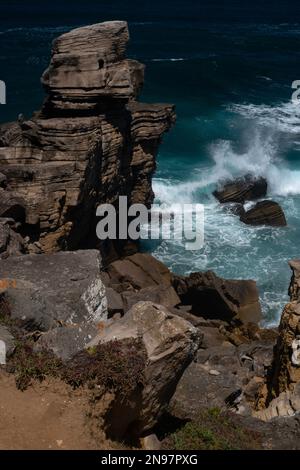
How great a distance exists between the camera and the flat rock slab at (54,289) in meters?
14.3

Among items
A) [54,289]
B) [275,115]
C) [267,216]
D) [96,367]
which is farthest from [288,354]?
[275,115]

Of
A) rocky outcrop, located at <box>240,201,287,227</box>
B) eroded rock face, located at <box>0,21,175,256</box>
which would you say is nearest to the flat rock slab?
eroded rock face, located at <box>0,21,175,256</box>

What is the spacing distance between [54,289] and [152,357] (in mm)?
6287

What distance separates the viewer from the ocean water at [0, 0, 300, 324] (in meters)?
37.0

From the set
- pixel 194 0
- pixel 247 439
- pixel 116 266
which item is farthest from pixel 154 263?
pixel 194 0

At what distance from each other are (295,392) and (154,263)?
1703 cm

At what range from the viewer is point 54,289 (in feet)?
54.9

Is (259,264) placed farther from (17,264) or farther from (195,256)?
(17,264)

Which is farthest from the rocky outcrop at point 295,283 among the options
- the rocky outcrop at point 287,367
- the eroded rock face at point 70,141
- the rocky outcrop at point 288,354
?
the eroded rock face at point 70,141

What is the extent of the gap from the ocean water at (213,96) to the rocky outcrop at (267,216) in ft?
1.99

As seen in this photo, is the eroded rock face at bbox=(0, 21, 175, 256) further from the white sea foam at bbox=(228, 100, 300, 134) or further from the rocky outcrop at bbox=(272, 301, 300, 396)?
the white sea foam at bbox=(228, 100, 300, 134)

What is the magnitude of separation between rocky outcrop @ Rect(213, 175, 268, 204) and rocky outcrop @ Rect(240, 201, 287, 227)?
299 centimetres

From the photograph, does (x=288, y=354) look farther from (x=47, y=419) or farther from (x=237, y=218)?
(x=237, y=218)

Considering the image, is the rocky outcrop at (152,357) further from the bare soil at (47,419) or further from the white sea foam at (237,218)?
the white sea foam at (237,218)
